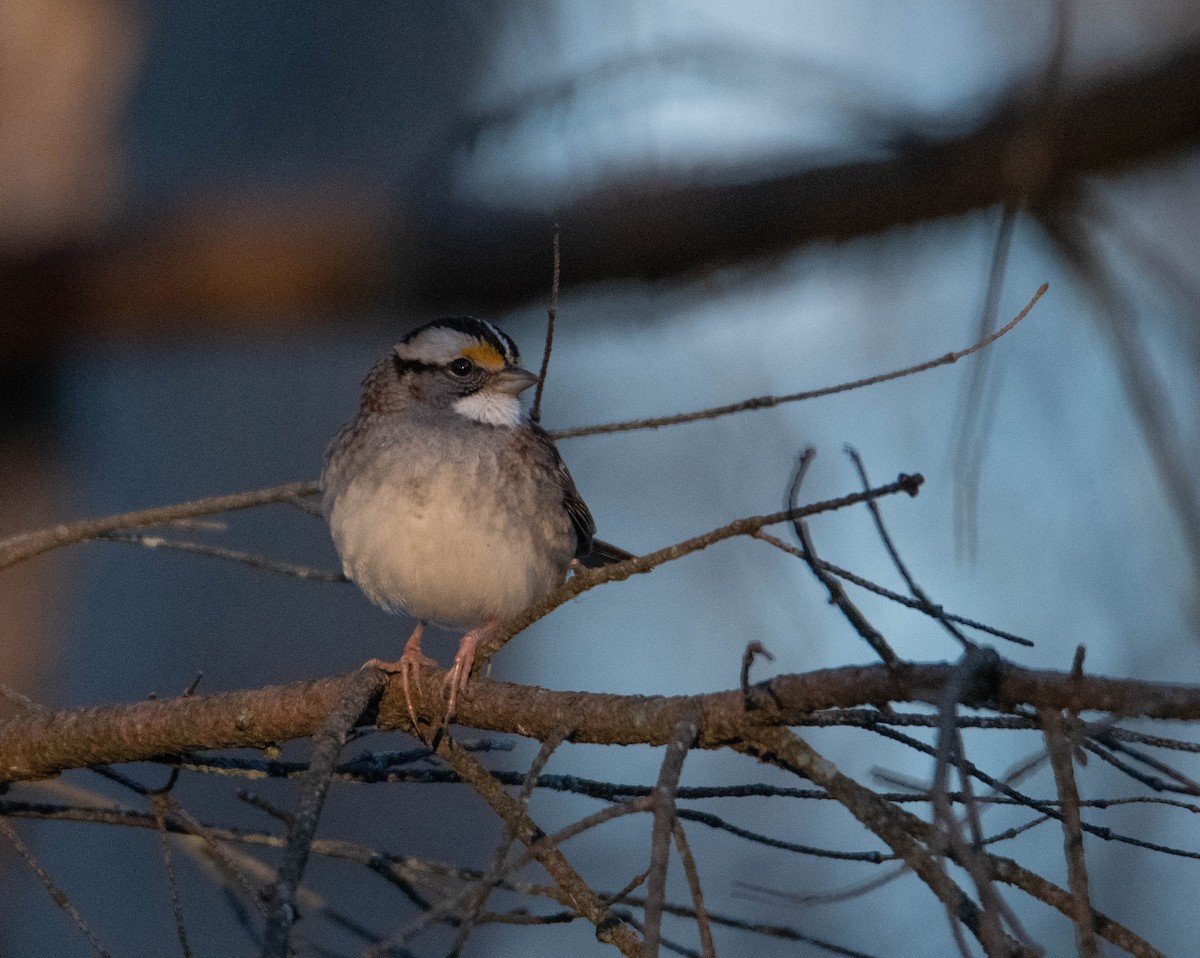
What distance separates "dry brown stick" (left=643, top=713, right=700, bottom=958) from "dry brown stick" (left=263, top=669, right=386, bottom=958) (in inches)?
17.3

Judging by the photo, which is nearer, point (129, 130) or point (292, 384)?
point (129, 130)

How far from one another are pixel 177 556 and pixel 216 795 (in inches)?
47.8

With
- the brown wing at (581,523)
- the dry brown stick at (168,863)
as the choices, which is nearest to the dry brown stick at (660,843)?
the dry brown stick at (168,863)

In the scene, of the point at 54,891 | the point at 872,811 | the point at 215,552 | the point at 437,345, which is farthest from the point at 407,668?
the point at 437,345

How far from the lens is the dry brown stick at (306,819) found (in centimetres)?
162

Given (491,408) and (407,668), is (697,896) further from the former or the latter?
(491,408)

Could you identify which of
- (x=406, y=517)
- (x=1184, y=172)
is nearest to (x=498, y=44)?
(x=406, y=517)

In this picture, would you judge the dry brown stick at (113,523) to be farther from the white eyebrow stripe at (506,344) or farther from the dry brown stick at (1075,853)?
the dry brown stick at (1075,853)

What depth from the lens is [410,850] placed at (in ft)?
24.5

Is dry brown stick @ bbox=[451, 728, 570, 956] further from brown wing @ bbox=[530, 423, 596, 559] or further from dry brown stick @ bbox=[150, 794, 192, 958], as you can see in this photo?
brown wing @ bbox=[530, 423, 596, 559]

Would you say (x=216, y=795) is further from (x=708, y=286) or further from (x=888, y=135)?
(x=888, y=135)

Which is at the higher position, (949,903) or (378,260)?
(378,260)

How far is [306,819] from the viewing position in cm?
180

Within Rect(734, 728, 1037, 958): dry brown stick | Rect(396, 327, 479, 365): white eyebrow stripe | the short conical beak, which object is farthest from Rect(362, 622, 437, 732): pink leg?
Rect(396, 327, 479, 365): white eyebrow stripe
